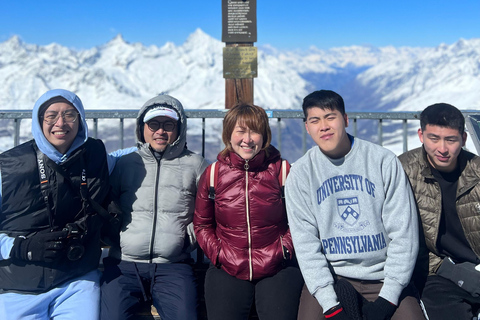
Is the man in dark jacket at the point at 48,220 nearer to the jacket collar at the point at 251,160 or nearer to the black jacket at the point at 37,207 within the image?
the black jacket at the point at 37,207

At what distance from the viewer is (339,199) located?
124 inches

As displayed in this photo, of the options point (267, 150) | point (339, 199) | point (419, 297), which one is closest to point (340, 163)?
point (339, 199)

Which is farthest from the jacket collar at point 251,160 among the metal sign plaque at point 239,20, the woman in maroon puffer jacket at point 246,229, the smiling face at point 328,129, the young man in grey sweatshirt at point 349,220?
Result: the metal sign plaque at point 239,20

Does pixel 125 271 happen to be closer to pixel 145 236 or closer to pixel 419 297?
pixel 145 236

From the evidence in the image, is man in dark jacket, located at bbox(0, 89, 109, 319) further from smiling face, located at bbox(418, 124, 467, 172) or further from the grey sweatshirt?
smiling face, located at bbox(418, 124, 467, 172)

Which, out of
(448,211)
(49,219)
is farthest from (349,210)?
(49,219)

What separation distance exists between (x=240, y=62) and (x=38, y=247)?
3265 mm

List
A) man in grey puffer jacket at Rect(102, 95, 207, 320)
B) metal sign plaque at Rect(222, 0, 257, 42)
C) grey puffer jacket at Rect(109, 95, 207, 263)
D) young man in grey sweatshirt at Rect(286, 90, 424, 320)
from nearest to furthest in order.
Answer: young man in grey sweatshirt at Rect(286, 90, 424, 320) → man in grey puffer jacket at Rect(102, 95, 207, 320) → grey puffer jacket at Rect(109, 95, 207, 263) → metal sign plaque at Rect(222, 0, 257, 42)

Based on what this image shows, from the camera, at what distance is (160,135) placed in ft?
12.0

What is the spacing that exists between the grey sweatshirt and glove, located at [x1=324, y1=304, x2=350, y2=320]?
2.4 inches

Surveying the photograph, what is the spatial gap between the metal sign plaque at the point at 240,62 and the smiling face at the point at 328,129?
2.29 m

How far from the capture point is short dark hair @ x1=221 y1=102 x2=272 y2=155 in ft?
11.1

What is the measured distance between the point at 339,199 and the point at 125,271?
174 cm

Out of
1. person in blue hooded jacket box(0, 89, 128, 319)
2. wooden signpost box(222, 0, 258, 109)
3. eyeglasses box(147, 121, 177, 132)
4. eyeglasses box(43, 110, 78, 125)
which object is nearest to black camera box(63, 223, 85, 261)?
person in blue hooded jacket box(0, 89, 128, 319)
